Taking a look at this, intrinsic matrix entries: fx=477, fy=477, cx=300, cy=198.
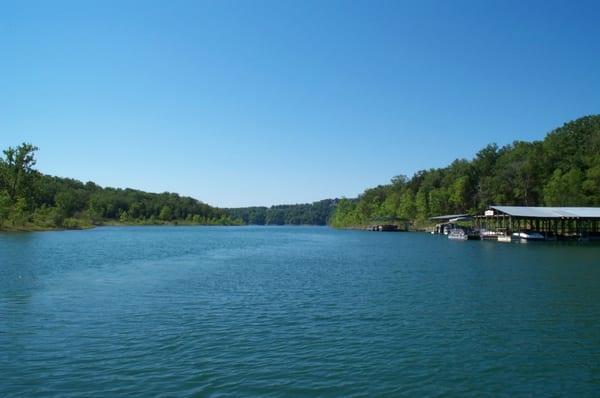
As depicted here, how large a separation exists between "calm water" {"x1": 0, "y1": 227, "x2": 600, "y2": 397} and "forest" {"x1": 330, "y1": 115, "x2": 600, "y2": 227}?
249ft

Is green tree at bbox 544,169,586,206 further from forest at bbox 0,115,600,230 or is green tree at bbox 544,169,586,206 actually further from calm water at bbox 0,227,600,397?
calm water at bbox 0,227,600,397

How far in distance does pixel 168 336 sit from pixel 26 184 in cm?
10788

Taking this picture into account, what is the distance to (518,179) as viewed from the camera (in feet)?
380

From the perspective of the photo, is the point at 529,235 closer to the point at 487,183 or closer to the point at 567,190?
the point at 567,190

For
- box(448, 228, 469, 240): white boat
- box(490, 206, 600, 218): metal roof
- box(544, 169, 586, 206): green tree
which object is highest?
box(544, 169, 586, 206): green tree

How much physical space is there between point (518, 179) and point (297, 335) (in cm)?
11340

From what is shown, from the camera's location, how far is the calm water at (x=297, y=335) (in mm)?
11812

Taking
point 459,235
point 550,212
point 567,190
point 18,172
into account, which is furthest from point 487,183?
point 18,172

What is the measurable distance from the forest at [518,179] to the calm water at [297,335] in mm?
75791

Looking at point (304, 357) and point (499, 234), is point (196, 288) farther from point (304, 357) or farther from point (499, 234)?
point (499, 234)

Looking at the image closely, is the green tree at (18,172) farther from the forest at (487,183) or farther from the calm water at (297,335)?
the calm water at (297,335)

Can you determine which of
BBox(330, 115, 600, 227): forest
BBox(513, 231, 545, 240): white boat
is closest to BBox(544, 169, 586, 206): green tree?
BBox(330, 115, 600, 227): forest

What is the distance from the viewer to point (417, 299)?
23.0 metres

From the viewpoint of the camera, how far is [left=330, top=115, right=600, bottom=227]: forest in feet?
316
